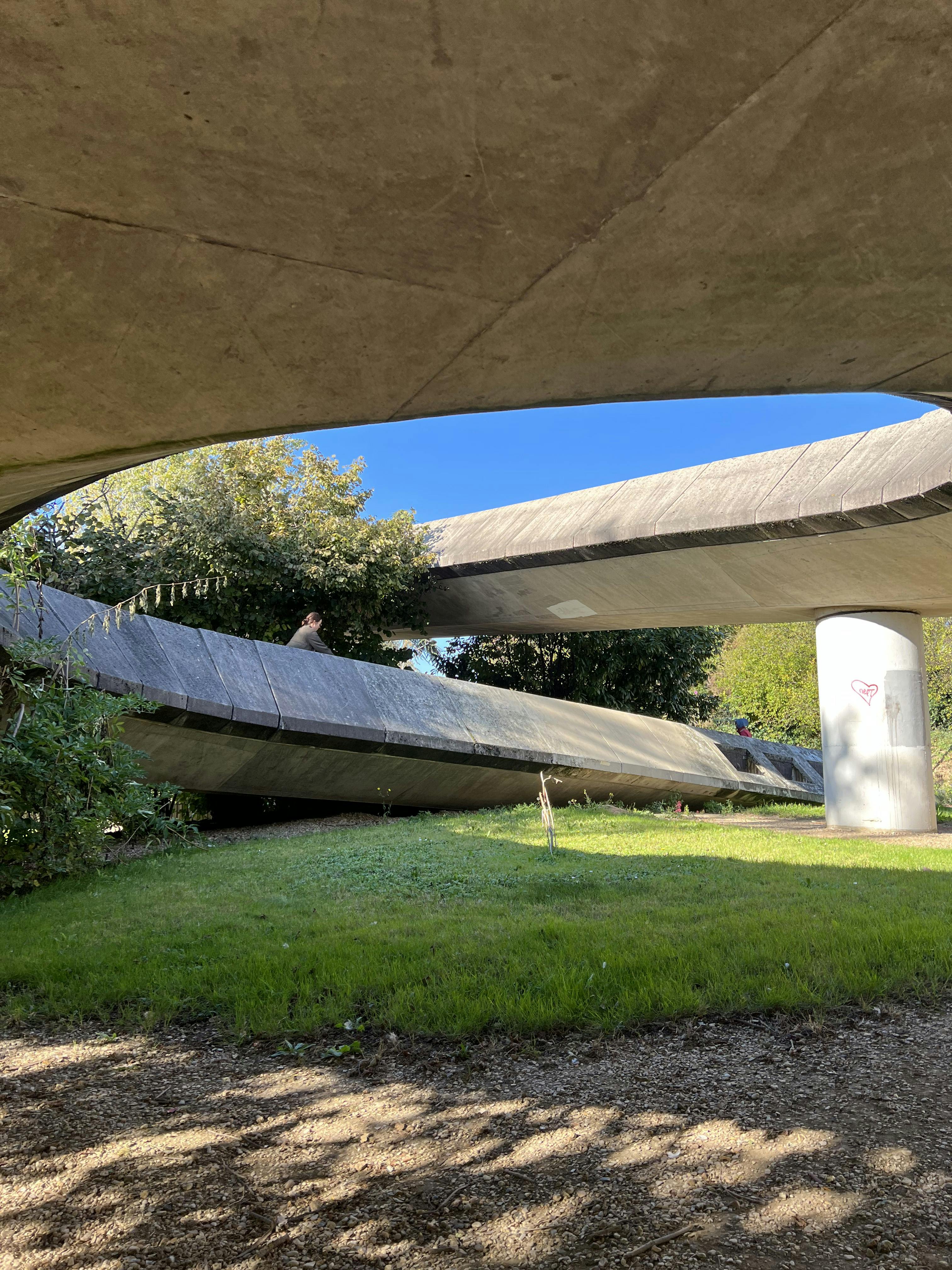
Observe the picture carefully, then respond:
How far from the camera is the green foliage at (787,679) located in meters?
26.0

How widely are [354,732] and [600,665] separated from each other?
8.89m

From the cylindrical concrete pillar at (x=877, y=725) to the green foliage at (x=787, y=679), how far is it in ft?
46.1

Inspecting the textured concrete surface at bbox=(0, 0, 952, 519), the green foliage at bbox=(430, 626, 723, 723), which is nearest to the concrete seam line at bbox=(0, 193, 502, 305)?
the textured concrete surface at bbox=(0, 0, 952, 519)

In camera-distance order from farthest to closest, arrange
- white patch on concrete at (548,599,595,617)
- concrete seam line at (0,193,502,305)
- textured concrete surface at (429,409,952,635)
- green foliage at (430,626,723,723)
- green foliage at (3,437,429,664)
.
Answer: green foliage at (430,626,723,723)
green foliage at (3,437,429,664)
white patch on concrete at (548,599,595,617)
textured concrete surface at (429,409,952,635)
concrete seam line at (0,193,502,305)

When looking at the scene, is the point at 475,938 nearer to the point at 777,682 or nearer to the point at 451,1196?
the point at 451,1196

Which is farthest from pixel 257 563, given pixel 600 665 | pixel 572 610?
pixel 600 665

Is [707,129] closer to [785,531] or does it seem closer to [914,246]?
[914,246]

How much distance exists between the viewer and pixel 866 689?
38.4ft

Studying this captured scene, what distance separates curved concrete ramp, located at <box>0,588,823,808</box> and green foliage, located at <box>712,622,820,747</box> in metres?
11.2

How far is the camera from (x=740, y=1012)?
4113 mm

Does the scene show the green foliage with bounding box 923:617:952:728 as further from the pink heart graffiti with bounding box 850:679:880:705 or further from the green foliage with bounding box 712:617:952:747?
the pink heart graffiti with bounding box 850:679:880:705

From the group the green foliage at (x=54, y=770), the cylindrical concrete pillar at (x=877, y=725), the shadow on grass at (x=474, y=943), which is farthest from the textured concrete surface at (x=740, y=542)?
the green foliage at (x=54, y=770)

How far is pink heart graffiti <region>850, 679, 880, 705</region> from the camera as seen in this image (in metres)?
11.6

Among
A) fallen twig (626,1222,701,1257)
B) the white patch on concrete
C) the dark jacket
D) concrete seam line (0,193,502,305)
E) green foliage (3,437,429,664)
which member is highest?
green foliage (3,437,429,664)
